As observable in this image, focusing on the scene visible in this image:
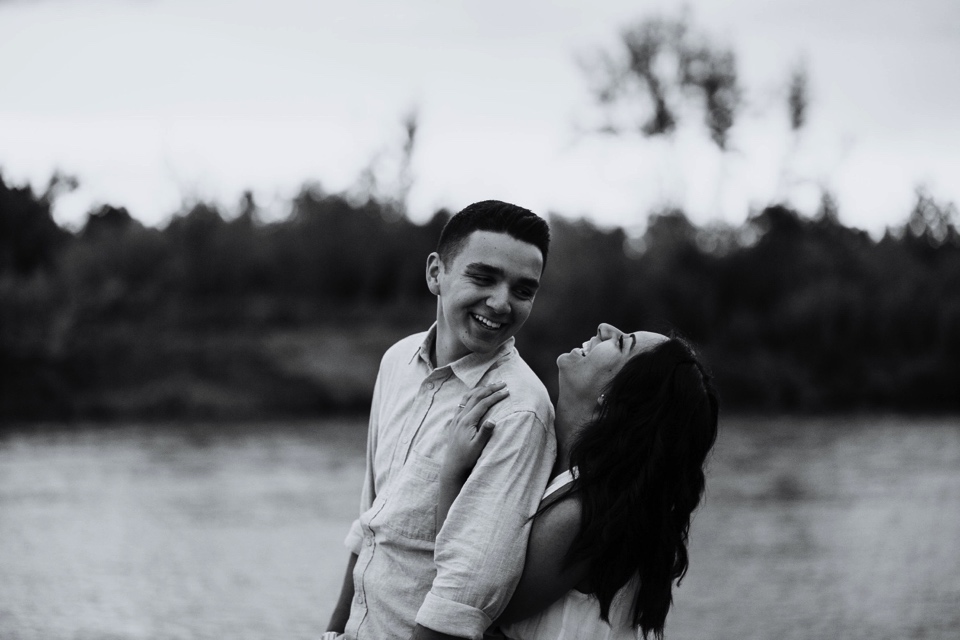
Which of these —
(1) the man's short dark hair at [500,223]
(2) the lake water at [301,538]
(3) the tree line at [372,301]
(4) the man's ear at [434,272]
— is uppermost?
(1) the man's short dark hair at [500,223]

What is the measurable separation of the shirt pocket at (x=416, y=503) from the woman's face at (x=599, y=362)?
0.43 meters

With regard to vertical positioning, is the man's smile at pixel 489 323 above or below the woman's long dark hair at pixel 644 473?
above

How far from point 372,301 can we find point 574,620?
29.2 m

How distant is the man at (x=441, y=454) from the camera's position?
271 centimetres

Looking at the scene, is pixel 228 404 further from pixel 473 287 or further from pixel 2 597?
pixel 473 287

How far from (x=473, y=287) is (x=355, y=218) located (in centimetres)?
3044

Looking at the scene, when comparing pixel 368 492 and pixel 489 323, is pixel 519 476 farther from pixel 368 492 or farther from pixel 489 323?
pixel 368 492

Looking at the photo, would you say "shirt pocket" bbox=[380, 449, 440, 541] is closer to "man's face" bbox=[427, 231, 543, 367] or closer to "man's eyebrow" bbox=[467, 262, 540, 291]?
"man's face" bbox=[427, 231, 543, 367]

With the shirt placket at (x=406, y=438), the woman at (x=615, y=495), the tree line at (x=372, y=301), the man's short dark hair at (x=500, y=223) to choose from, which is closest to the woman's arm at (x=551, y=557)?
the woman at (x=615, y=495)

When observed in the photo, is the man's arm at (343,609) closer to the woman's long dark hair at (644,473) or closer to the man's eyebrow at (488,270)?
the woman's long dark hair at (644,473)

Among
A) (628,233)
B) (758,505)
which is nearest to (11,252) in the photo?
(628,233)

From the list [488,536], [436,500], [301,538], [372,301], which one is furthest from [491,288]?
[372,301]

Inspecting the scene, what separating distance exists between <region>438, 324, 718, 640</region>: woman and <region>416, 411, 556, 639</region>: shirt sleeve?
0.20ft

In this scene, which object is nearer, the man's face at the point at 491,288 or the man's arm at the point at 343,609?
the man's face at the point at 491,288
